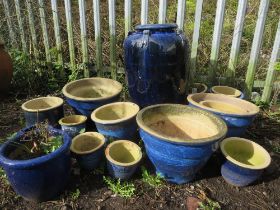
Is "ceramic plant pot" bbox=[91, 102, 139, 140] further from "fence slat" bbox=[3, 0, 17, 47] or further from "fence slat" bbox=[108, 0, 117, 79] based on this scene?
"fence slat" bbox=[3, 0, 17, 47]

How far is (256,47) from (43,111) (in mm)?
2516

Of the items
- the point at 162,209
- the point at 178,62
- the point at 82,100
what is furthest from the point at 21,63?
the point at 162,209

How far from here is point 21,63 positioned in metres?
4.16

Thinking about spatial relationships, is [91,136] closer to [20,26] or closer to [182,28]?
[182,28]

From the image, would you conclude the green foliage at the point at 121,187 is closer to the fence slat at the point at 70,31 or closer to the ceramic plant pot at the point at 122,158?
the ceramic plant pot at the point at 122,158

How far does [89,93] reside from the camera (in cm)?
322

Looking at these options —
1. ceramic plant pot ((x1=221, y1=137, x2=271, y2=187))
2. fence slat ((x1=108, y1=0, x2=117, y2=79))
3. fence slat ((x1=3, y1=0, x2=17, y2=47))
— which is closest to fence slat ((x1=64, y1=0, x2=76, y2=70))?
fence slat ((x1=108, y1=0, x2=117, y2=79))

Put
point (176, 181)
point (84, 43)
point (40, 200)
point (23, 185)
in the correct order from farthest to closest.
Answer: point (84, 43), point (176, 181), point (40, 200), point (23, 185)

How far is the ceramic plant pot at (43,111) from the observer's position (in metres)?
2.73

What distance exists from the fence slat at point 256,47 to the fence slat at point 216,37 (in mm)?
403

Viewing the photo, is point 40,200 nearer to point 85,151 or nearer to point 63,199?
point 63,199

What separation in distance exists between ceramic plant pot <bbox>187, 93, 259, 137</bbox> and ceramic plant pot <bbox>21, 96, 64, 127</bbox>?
133 cm

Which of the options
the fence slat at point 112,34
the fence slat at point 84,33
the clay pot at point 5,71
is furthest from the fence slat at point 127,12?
the clay pot at point 5,71

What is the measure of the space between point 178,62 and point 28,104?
1594mm
